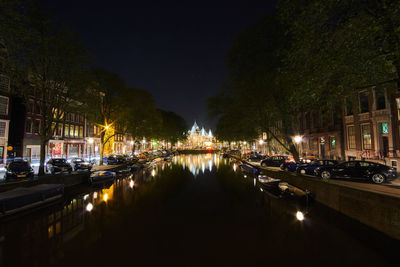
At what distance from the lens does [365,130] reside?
23.5 meters

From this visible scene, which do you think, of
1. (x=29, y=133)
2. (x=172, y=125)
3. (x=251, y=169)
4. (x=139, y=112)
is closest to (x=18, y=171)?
(x=29, y=133)

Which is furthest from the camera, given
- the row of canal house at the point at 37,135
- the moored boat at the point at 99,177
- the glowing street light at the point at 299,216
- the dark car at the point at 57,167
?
the row of canal house at the point at 37,135

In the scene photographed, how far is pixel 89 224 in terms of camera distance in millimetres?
9906

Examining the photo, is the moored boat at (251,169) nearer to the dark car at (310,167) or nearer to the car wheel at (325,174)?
the dark car at (310,167)

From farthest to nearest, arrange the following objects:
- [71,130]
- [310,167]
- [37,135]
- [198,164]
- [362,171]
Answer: [71,130], [198,164], [37,135], [310,167], [362,171]

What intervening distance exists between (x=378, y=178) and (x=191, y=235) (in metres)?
13.6

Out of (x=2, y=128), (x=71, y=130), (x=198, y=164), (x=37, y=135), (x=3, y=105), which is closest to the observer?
(x=2, y=128)

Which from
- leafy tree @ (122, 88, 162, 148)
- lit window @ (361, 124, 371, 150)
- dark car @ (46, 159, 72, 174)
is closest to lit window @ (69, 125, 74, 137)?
leafy tree @ (122, 88, 162, 148)

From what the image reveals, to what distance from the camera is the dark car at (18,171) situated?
1561cm

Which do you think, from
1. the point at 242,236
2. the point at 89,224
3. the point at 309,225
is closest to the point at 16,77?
the point at 89,224

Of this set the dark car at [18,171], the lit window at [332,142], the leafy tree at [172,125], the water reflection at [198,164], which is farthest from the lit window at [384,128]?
the leafy tree at [172,125]

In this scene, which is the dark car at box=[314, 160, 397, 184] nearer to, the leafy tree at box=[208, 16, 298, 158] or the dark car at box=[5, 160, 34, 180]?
the leafy tree at box=[208, 16, 298, 158]

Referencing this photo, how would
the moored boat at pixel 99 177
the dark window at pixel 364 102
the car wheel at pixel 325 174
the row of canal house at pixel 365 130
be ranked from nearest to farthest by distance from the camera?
1. the car wheel at pixel 325 174
2. the moored boat at pixel 99 177
3. the row of canal house at pixel 365 130
4. the dark window at pixel 364 102

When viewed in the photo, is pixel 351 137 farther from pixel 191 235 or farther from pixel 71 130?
pixel 71 130
